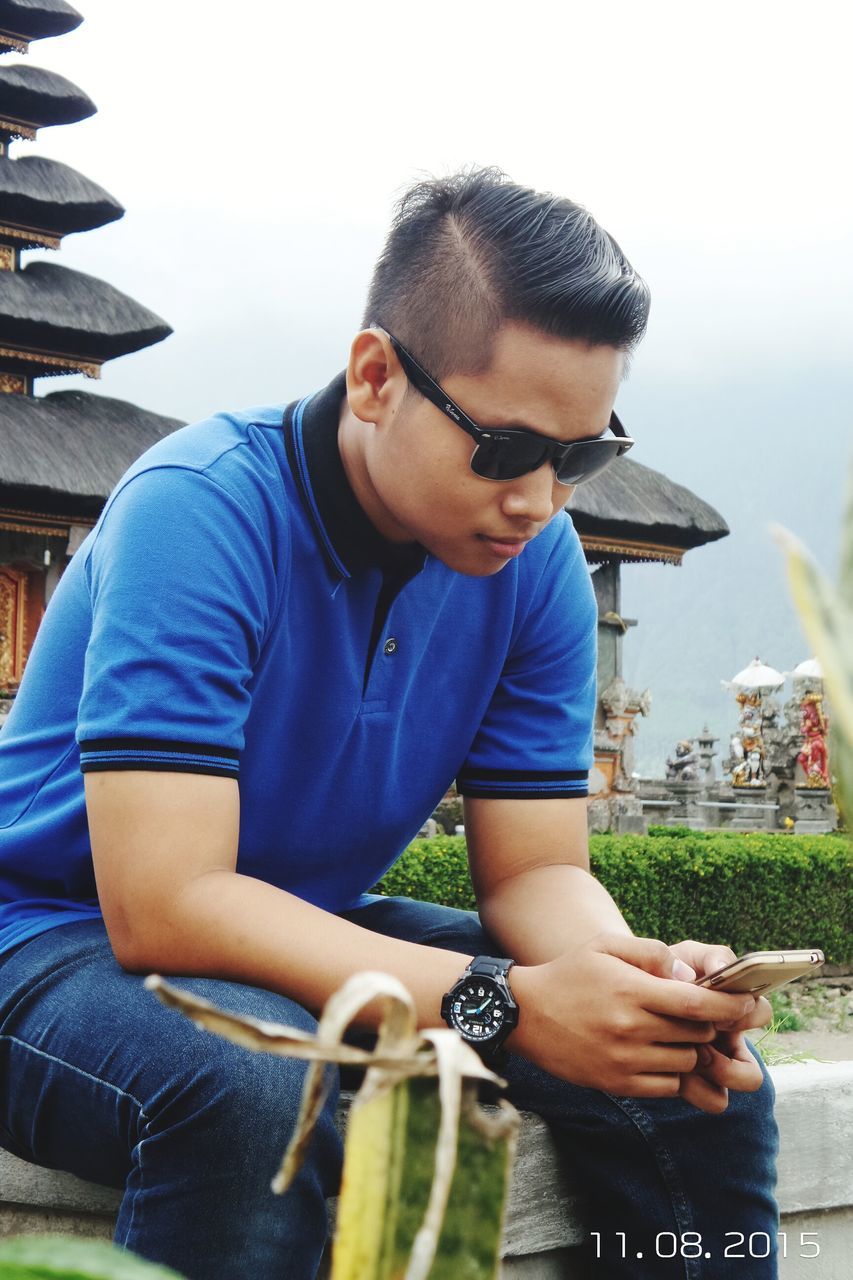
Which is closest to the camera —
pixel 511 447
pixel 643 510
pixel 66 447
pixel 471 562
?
pixel 511 447

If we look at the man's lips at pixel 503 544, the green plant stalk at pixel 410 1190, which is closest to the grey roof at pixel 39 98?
the man's lips at pixel 503 544

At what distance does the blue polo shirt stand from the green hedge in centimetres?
582

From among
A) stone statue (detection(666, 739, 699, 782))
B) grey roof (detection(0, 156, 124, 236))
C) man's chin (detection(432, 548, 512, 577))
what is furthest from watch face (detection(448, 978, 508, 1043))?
stone statue (detection(666, 739, 699, 782))

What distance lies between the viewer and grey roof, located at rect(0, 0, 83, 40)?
1814 centimetres

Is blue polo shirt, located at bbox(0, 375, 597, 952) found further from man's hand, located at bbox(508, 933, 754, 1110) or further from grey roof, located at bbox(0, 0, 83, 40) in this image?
grey roof, located at bbox(0, 0, 83, 40)

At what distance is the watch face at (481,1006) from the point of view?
1.50 meters

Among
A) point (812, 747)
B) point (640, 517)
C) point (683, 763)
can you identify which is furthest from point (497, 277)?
point (683, 763)

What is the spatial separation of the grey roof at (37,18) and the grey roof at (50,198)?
79.9 inches

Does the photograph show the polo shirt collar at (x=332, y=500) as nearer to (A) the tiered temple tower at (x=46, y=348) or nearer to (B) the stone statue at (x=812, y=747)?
(A) the tiered temple tower at (x=46, y=348)

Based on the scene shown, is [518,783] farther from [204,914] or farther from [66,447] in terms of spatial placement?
[66,447]

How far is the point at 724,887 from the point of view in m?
9.07

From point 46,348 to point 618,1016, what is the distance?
58.0ft

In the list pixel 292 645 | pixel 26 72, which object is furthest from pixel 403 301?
pixel 26 72

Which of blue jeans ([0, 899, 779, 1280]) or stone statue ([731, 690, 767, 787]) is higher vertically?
blue jeans ([0, 899, 779, 1280])
